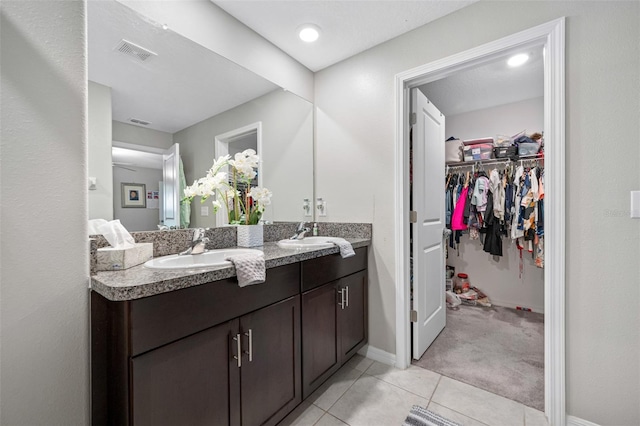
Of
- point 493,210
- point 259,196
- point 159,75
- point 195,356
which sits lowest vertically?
point 195,356

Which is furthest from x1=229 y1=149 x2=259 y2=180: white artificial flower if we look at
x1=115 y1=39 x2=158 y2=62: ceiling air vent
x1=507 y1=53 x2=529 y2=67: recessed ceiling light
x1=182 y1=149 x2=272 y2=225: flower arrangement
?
x1=507 y1=53 x2=529 y2=67: recessed ceiling light

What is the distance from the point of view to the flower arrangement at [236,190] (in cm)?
163

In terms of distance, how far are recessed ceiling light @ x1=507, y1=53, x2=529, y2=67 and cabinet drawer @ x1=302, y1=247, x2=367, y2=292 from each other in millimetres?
2001

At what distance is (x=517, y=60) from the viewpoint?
7.35ft

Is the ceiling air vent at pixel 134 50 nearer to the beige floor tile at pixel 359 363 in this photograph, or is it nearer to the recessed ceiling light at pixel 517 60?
the beige floor tile at pixel 359 363

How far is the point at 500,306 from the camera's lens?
3209 mm

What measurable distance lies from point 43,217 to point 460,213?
11.4ft

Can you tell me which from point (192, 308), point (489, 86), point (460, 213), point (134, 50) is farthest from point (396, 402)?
point (489, 86)

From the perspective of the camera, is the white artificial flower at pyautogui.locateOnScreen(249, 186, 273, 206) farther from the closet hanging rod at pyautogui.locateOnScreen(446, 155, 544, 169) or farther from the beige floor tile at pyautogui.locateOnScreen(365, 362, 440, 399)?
the closet hanging rod at pyautogui.locateOnScreen(446, 155, 544, 169)

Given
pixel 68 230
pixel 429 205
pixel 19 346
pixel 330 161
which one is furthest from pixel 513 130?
pixel 19 346

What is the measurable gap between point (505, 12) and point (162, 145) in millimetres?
2083

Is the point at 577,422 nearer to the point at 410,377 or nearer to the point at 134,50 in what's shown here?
the point at 410,377

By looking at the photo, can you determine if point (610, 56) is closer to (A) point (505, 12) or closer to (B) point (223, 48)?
(A) point (505, 12)

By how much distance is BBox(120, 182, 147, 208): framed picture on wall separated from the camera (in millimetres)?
1337
